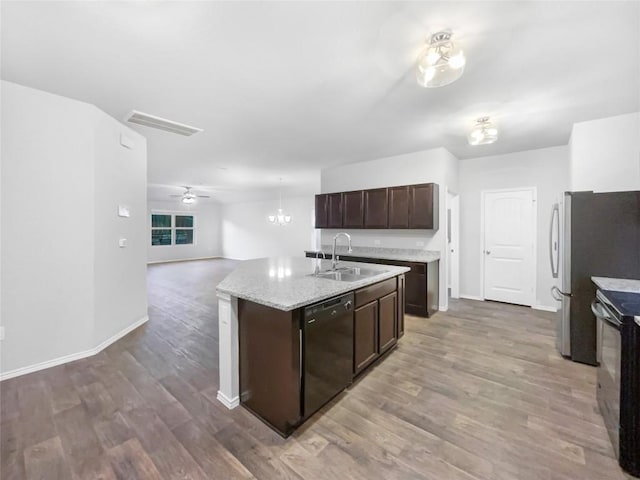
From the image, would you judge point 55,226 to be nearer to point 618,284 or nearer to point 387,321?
point 387,321

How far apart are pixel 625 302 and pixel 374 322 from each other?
5.71 feet

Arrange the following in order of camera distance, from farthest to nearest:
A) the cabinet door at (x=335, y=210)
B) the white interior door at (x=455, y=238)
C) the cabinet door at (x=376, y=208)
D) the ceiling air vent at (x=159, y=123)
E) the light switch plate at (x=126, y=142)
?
the cabinet door at (x=335, y=210) < the white interior door at (x=455, y=238) < the cabinet door at (x=376, y=208) < the light switch plate at (x=126, y=142) < the ceiling air vent at (x=159, y=123)

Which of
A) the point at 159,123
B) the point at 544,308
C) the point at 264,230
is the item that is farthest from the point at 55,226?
the point at 264,230

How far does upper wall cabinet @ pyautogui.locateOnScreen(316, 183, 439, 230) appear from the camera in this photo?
14.3 ft

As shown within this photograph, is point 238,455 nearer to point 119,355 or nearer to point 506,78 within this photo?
point 119,355

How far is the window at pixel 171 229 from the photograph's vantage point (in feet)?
35.5

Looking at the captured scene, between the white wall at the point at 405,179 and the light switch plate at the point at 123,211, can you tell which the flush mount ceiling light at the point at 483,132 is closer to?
the white wall at the point at 405,179

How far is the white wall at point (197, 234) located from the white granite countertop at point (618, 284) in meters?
12.0

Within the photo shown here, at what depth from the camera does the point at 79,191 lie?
283 cm

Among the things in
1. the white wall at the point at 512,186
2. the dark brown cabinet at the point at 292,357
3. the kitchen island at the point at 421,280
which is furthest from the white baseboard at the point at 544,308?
the dark brown cabinet at the point at 292,357

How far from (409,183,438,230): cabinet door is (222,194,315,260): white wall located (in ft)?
16.8

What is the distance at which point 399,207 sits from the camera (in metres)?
4.66

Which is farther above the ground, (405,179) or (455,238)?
(405,179)

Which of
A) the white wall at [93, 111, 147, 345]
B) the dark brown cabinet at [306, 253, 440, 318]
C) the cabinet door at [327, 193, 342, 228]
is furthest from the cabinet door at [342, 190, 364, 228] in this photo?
the white wall at [93, 111, 147, 345]
